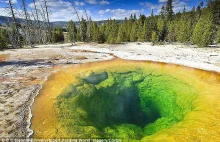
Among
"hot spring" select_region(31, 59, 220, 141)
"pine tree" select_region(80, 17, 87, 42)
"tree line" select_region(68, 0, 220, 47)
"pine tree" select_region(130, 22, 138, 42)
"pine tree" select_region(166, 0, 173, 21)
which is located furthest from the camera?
"pine tree" select_region(166, 0, 173, 21)

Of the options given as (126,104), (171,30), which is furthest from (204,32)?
(126,104)

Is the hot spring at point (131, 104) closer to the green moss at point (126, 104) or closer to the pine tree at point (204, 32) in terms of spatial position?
the green moss at point (126, 104)

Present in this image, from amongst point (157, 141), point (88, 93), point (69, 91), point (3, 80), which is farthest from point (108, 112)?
point (3, 80)

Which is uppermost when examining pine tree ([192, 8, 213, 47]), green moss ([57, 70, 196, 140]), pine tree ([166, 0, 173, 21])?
pine tree ([166, 0, 173, 21])

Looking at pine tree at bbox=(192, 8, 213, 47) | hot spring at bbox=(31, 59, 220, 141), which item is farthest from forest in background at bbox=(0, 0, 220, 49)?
hot spring at bbox=(31, 59, 220, 141)

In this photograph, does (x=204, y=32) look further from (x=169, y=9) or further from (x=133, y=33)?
(x=169, y=9)

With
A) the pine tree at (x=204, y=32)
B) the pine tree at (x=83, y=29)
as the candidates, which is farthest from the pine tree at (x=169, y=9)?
the pine tree at (x=83, y=29)

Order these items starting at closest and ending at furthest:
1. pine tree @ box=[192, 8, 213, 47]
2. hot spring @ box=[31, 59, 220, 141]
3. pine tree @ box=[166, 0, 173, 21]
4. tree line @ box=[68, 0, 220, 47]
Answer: hot spring @ box=[31, 59, 220, 141] → pine tree @ box=[192, 8, 213, 47] → tree line @ box=[68, 0, 220, 47] → pine tree @ box=[166, 0, 173, 21]

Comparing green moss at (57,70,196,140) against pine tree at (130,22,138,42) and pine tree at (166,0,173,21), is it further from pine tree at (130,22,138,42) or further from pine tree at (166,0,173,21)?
pine tree at (166,0,173,21)
